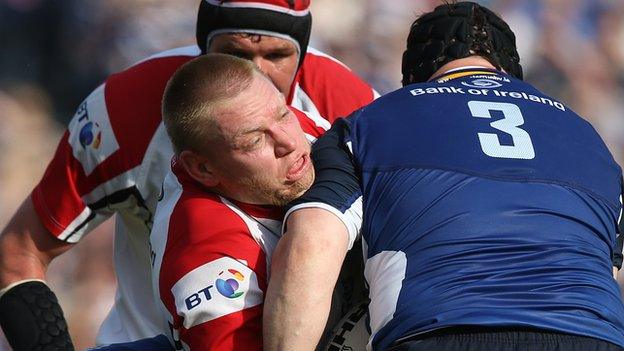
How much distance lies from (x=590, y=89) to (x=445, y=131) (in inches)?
187

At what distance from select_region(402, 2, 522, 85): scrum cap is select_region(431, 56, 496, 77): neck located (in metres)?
0.01

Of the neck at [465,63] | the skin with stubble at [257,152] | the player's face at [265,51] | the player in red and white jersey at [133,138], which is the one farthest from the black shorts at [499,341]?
the player's face at [265,51]

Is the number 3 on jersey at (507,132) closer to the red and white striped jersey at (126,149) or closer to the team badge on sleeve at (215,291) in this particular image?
the team badge on sleeve at (215,291)

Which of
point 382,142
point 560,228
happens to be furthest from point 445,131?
point 560,228

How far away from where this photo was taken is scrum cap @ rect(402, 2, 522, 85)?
3.43 m

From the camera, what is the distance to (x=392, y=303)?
2758 mm

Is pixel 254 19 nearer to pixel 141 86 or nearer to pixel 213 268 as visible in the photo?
pixel 141 86

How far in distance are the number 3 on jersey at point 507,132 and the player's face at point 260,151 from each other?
491mm

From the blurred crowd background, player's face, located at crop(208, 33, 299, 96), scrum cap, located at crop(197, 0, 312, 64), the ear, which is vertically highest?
scrum cap, located at crop(197, 0, 312, 64)

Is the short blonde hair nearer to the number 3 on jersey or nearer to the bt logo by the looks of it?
the bt logo

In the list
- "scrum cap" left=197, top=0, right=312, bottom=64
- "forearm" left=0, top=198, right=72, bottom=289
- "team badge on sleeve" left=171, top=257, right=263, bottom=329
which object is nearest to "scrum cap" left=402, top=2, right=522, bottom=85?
"scrum cap" left=197, top=0, right=312, bottom=64

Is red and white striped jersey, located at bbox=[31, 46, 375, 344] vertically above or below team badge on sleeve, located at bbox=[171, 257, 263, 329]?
below

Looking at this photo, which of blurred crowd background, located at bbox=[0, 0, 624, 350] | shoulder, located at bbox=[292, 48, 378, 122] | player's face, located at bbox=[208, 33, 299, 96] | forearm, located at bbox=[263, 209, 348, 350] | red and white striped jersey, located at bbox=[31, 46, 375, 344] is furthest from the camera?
blurred crowd background, located at bbox=[0, 0, 624, 350]

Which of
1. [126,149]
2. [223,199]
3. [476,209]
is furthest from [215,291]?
[126,149]
